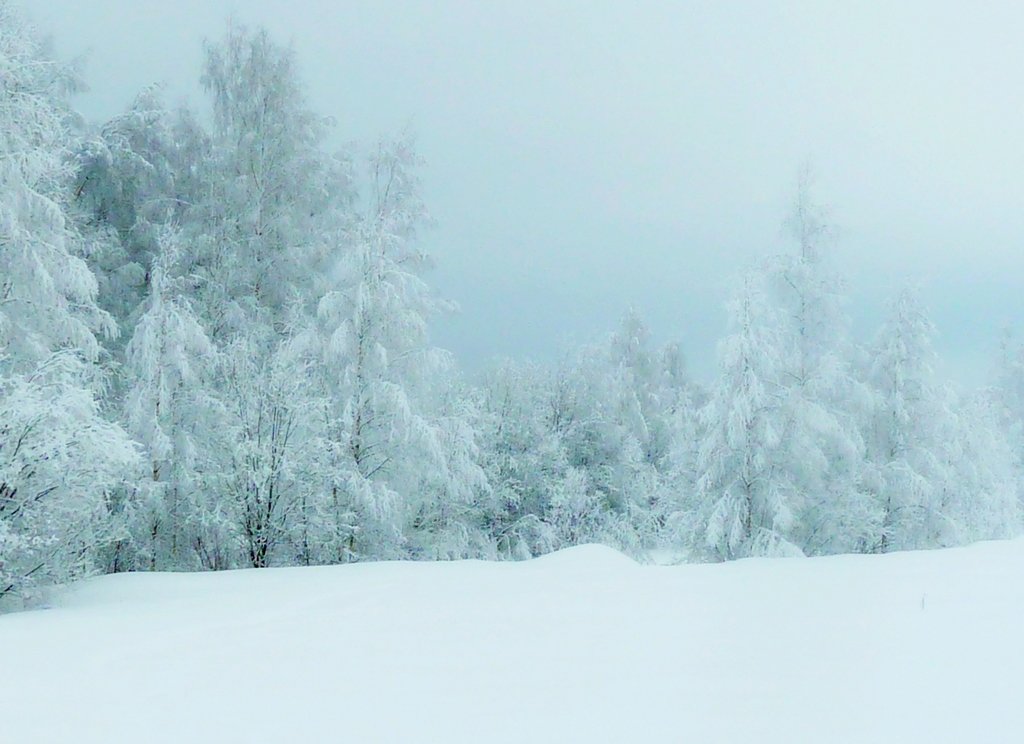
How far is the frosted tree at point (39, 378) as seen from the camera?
7445 mm

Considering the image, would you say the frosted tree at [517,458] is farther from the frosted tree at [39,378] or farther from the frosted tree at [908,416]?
the frosted tree at [39,378]

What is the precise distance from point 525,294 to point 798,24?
120m

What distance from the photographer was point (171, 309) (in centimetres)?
1262

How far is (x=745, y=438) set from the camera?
567 inches

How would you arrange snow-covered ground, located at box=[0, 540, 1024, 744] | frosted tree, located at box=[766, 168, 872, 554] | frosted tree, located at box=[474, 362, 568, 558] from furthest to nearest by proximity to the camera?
frosted tree, located at box=[474, 362, 568, 558]
frosted tree, located at box=[766, 168, 872, 554]
snow-covered ground, located at box=[0, 540, 1024, 744]

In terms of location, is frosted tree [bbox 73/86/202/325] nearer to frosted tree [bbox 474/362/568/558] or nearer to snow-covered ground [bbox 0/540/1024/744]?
snow-covered ground [bbox 0/540/1024/744]

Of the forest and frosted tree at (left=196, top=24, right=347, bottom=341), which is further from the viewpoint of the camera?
frosted tree at (left=196, top=24, right=347, bottom=341)

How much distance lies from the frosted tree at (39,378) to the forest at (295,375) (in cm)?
3

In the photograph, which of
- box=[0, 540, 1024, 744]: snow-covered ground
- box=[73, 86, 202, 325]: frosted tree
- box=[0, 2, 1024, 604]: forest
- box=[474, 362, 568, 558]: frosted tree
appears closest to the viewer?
box=[0, 540, 1024, 744]: snow-covered ground

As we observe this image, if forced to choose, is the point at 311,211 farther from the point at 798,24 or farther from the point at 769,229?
the point at 798,24

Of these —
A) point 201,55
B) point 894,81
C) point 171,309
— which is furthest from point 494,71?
point 171,309

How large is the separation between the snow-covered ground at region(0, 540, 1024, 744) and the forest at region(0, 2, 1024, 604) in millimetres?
2945

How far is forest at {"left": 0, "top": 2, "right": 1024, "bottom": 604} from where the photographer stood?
937 centimetres

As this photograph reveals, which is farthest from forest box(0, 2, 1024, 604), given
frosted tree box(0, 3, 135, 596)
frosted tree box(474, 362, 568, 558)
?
frosted tree box(474, 362, 568, 558)
